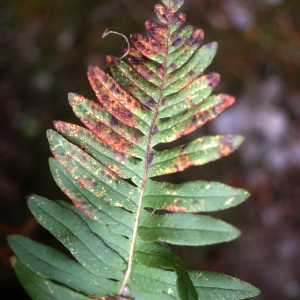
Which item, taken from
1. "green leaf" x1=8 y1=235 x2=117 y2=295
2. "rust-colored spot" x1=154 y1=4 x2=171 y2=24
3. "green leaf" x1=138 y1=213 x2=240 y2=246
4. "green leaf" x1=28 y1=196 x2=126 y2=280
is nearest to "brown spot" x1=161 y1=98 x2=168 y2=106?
"rust-colored spot" x1=154 y1=4 x2=171 y2=24

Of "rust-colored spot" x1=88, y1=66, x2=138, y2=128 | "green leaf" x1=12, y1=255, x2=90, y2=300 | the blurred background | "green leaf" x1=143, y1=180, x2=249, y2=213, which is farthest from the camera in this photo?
the blurred background

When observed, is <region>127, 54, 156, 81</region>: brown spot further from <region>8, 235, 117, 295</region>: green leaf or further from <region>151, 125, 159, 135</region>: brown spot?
<region>8, 235, 117, 295</region>: green leaf

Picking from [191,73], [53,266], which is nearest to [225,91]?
[191,73]

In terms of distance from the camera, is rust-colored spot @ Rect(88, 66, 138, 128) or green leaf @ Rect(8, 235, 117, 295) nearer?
rust-colored spot @ Rect(88, 66, 138, 128)

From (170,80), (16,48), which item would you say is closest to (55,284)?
(170,80)

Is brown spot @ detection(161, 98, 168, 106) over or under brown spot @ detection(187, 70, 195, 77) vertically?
under

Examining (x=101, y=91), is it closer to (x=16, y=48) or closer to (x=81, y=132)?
(x=81, y=132)

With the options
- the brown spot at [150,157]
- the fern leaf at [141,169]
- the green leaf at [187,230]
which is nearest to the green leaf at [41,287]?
the fern leaf at [141,169]
